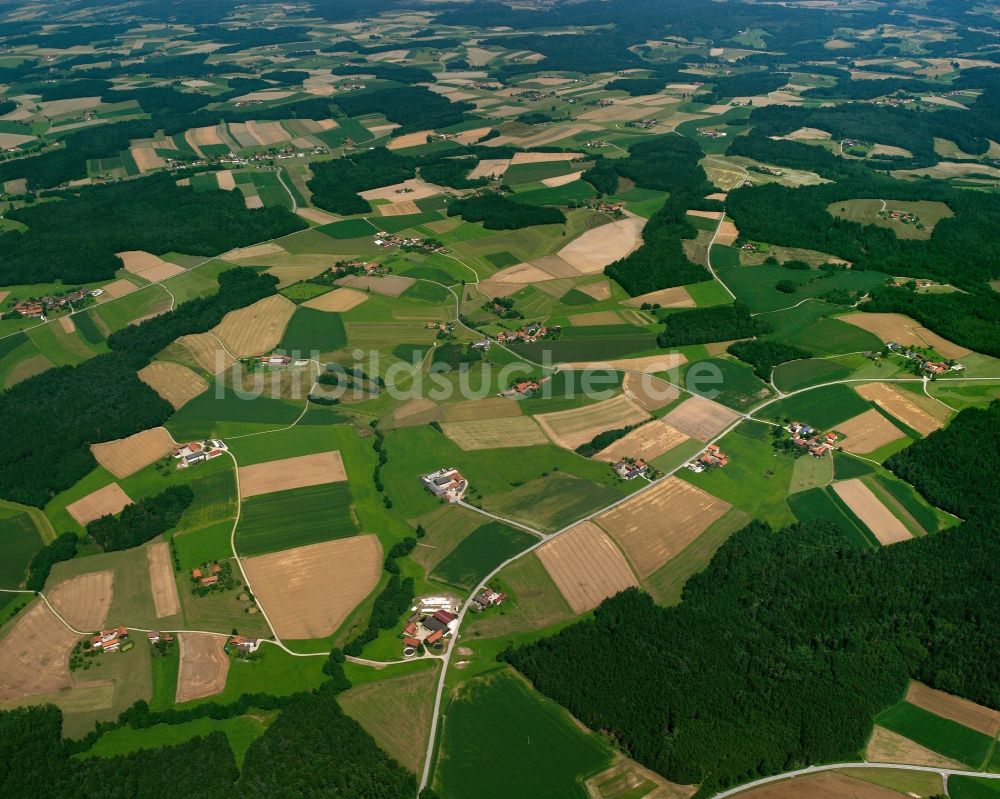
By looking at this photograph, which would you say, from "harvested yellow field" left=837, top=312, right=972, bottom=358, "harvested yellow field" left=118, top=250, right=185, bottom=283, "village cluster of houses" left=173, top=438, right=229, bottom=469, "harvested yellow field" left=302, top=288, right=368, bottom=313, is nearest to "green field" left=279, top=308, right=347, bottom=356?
"harvested yellow field" left=302, top=288, right=368, bottom=313

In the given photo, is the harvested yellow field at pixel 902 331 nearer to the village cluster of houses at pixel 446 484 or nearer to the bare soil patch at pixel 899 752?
the village cluster of houses at pixel 446 484

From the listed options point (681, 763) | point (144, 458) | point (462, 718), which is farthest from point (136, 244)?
point (681, 763)

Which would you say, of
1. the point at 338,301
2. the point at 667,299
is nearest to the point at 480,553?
the point at 667,299

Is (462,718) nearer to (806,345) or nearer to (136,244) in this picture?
(806,345)

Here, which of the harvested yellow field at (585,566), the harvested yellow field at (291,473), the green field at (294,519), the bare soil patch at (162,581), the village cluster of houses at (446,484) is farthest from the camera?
the harvested yellow field at (291,473)

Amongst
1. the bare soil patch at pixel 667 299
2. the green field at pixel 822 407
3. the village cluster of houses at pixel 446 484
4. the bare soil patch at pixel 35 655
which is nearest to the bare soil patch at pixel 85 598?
the bare soil patch at pixel 35 655

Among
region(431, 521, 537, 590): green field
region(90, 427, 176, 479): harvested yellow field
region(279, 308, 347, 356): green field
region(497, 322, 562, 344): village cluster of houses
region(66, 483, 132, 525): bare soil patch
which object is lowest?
region(497, 322, 562, 344): village cluster of houses

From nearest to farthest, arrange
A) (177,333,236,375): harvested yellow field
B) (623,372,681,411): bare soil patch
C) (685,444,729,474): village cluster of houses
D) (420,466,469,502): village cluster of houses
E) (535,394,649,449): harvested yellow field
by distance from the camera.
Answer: (420,466,469,502): village cluster of houses, (685,444,729,474): village cluster of houses, (535,394,649,449): harvested yellow field, (623,372,681,411): bare soil patch, (177,333,236,375): harvested yellow field

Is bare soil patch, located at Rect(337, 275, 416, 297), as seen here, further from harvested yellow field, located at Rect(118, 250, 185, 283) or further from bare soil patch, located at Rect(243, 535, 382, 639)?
bare soil patch, located at Rect(243, 535, 382, 639)
